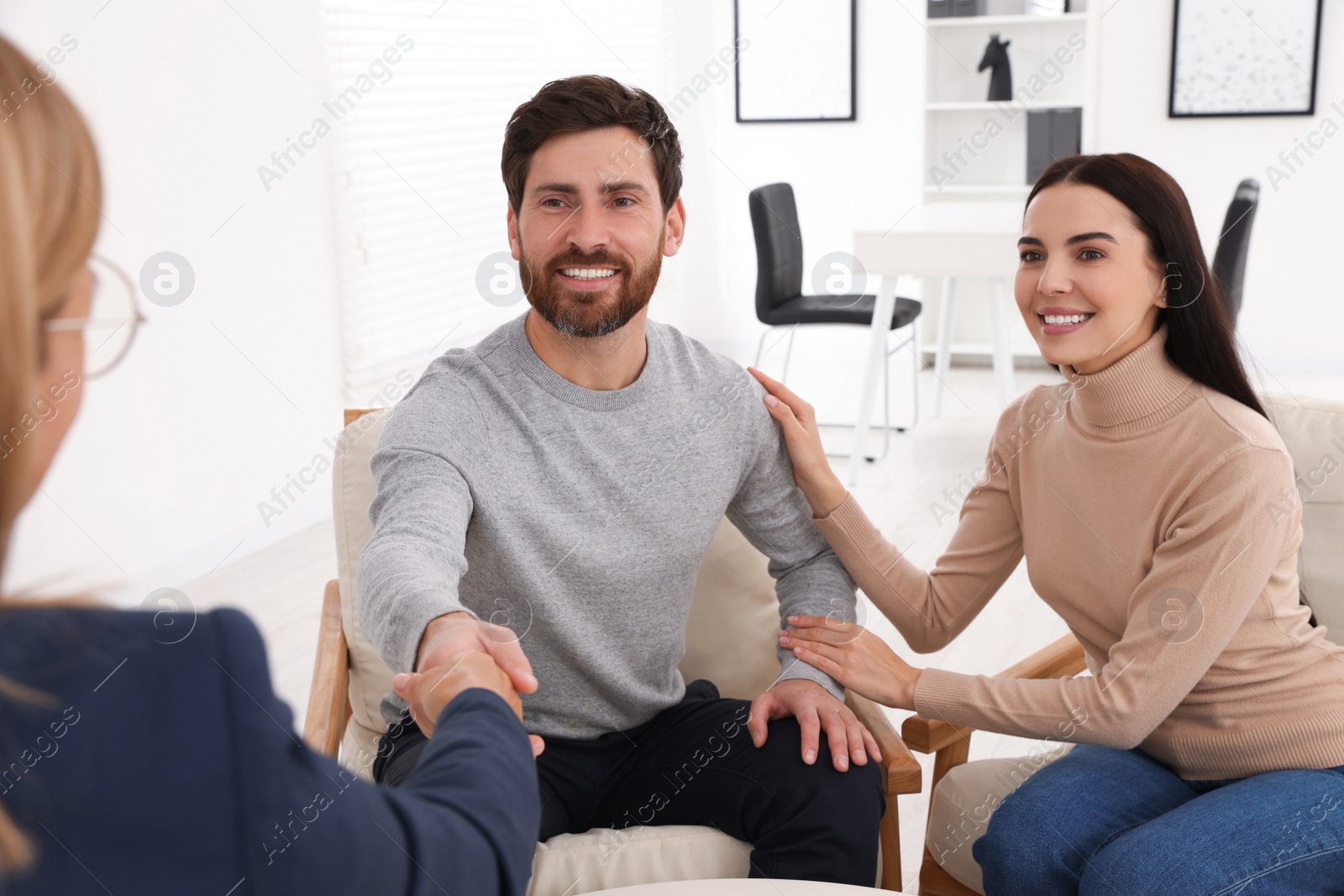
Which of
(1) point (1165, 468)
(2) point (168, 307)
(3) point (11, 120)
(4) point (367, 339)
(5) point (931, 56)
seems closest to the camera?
(3) point (11, 120)

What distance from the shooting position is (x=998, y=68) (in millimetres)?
5719

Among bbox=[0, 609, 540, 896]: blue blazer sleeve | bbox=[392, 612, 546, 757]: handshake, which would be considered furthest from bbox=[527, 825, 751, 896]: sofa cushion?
bbox=[0, 609, 540, 896]: blue blazer sleeve

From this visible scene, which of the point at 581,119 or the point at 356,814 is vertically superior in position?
the point at 581,119

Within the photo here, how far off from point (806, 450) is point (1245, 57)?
4893 millimetres

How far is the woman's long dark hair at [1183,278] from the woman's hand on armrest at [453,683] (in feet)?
3.14

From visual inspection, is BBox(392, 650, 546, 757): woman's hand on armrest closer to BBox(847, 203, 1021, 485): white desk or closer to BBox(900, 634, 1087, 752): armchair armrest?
BBox(900, 634, 1087, 752): armchair armrest

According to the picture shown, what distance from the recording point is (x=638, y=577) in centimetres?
150

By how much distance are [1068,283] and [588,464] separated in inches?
25.1

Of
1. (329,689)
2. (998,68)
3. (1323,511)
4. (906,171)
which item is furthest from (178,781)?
(906,171)

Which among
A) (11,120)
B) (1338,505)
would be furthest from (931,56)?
(11,120)

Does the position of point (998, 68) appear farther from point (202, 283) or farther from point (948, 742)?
point (948, 742)

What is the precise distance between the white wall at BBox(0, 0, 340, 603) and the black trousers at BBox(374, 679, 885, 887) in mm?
1636

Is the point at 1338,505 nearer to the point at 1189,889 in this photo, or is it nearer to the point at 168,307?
the point at 1189,889

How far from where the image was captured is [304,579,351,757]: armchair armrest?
149 cm
